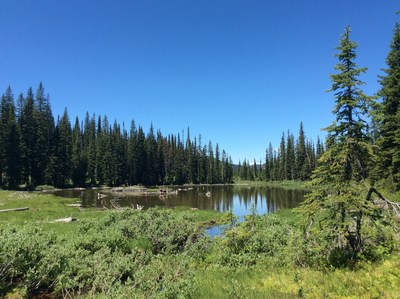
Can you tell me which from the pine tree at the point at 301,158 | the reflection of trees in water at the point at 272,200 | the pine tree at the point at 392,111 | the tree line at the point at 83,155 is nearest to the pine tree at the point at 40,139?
the tree line at the point at 83,155

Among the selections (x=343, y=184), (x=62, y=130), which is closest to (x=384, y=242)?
(x=343, y=184)

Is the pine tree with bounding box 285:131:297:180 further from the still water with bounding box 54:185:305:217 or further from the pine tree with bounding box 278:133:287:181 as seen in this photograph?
the still water with bounding box 54:185:305:217

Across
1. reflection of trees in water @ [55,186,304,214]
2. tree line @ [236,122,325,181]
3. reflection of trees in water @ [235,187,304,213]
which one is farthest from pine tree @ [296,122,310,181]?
reflection of trees in water @ [55,186,304,214]

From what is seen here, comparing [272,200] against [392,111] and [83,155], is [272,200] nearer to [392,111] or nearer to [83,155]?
[392,111]

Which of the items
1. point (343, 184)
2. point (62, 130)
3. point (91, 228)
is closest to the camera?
point (343, 184)

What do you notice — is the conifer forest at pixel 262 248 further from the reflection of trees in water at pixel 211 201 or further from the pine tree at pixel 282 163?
the pine tree at pixel 282 163

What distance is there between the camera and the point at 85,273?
9570 mm

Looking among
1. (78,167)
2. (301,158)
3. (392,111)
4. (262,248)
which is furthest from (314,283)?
(301,158)

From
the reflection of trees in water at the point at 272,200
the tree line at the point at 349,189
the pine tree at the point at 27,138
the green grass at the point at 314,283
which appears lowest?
the reflection of trees in water at the point at 272,200

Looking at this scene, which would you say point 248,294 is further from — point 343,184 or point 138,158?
point 138,158

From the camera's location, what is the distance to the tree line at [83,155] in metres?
65.3

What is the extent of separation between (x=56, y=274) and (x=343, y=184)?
9910mm

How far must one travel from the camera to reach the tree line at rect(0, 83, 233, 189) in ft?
214

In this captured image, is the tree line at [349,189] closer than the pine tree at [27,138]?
Yes
